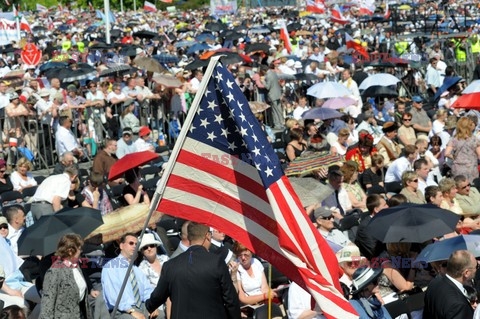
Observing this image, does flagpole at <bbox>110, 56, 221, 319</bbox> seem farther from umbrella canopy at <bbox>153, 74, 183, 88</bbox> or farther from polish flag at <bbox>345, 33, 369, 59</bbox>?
polish flag at <bbox>345, 33, 369, 59</bbox>

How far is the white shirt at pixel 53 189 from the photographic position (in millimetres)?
12398

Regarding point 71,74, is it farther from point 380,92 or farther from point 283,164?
point 283,164

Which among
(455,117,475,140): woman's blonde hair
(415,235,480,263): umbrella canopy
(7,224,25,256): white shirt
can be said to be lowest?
(455,117,475,140): woman's blonde hair

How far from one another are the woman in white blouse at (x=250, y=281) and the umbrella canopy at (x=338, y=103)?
370 inches

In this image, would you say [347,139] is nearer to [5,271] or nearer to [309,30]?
[5,271]

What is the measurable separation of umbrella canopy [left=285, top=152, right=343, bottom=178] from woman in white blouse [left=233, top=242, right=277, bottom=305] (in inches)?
105

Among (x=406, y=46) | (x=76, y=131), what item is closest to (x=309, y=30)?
(x=406, y=46)

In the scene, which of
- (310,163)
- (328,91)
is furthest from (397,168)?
(328,91)

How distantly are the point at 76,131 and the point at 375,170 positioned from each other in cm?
587

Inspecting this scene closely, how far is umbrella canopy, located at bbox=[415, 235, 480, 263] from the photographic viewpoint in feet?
28.4

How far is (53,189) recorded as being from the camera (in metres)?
12.5

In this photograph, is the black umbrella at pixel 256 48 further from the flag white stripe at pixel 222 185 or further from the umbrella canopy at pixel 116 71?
the flag white stripe at pixel 222 185

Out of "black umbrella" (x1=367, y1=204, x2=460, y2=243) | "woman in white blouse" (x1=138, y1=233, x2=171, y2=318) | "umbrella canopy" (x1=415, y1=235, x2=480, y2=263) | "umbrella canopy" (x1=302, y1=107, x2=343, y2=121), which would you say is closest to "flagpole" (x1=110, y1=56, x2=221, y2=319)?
"woman in white blouse" (x1=138, y1=233, x2=171, y2=318)

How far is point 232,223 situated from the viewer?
6938 mm
